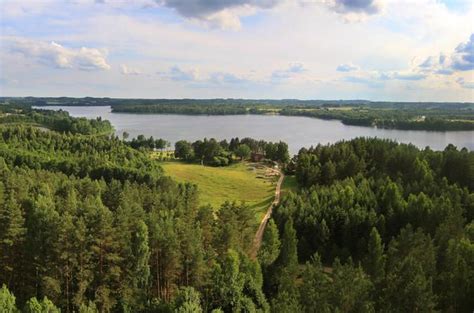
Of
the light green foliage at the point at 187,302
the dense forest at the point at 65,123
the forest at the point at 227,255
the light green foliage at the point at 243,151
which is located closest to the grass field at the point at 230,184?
the light green foliage at the point at 243,151

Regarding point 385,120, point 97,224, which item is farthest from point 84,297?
point 385,120

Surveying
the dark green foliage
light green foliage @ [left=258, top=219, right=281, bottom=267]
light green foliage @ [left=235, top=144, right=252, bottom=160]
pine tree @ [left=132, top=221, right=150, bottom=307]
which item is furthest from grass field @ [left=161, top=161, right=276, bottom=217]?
pine tree @ [left=132, top=221, right=150, bottom=307]

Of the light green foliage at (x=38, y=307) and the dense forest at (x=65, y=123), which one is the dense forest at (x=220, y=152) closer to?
the dense forest at (x=65, y=123)

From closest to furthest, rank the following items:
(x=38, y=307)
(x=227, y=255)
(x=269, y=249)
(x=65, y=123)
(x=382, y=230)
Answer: (x=38, y=307), (x=227, y=255), (x=269, y=249), (x=382, y=230), (x=65, y=123)

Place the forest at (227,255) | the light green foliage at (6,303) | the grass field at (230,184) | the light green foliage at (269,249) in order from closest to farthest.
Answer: the light green foliage at (6,303), the forest at (227,255), the light green foliage at (269,249), the grass field at (230,184)

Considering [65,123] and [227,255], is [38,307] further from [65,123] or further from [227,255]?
[65,123]

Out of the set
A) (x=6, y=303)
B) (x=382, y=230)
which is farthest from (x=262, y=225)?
(x=6, y=303)

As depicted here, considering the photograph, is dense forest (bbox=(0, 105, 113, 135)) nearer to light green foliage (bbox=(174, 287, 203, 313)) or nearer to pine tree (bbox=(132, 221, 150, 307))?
pine tree (bbox=(132, 221, 150, 307))

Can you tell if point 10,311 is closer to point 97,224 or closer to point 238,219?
point 97,224
